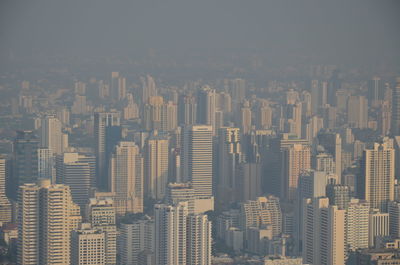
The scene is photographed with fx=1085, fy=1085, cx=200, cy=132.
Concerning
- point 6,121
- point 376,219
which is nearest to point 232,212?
point 376,219

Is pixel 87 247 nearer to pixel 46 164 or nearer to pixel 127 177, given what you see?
pixel 46 164

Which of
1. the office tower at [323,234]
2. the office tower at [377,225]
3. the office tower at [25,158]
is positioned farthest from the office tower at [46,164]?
the office tower at [377,225]

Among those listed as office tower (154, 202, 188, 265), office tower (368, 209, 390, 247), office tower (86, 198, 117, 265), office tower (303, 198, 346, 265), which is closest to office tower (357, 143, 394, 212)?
office tower (368, 209, 390, 247)

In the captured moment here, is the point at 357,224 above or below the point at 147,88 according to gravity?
below

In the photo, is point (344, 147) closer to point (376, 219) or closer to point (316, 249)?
point (376, 219)

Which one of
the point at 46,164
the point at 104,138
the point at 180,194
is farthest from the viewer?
the point at 104,138

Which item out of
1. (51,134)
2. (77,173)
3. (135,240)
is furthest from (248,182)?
(135,240)

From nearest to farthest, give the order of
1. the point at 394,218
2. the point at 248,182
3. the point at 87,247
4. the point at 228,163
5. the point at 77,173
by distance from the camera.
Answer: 1. the point at 87,247
2. the point at 394,218
3. the point at 77,173
4. the point at 248,182
5. the point at 228,163
